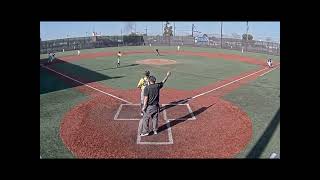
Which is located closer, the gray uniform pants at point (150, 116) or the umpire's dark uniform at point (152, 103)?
the umpire's dark uniform at point (152, 103)

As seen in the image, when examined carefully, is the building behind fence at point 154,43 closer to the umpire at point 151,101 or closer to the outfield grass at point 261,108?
the outfield grass at point 261,108

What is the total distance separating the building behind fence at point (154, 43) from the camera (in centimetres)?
4122

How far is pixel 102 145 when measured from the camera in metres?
8.57

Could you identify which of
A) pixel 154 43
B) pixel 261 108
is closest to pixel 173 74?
pixel 261 108

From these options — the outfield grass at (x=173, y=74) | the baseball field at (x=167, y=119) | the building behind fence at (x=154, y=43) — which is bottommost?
the baseball field at (x=167, y=119)

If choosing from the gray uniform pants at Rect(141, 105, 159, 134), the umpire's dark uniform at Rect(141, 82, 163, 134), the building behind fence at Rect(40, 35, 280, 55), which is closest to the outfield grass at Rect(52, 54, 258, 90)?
the gray uniform pants at Rect(141, 105, 159, 134)

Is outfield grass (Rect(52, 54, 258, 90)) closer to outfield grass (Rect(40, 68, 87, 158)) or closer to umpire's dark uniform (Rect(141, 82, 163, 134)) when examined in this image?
outfield grass (Rect(40, 68, 87, 158))

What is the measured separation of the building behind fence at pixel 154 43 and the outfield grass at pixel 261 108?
23.2m

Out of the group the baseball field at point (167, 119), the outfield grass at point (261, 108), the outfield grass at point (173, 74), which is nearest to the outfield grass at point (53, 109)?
the baseball field at point (167, 119)

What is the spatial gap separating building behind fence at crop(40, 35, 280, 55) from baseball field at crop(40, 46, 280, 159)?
2316cm
